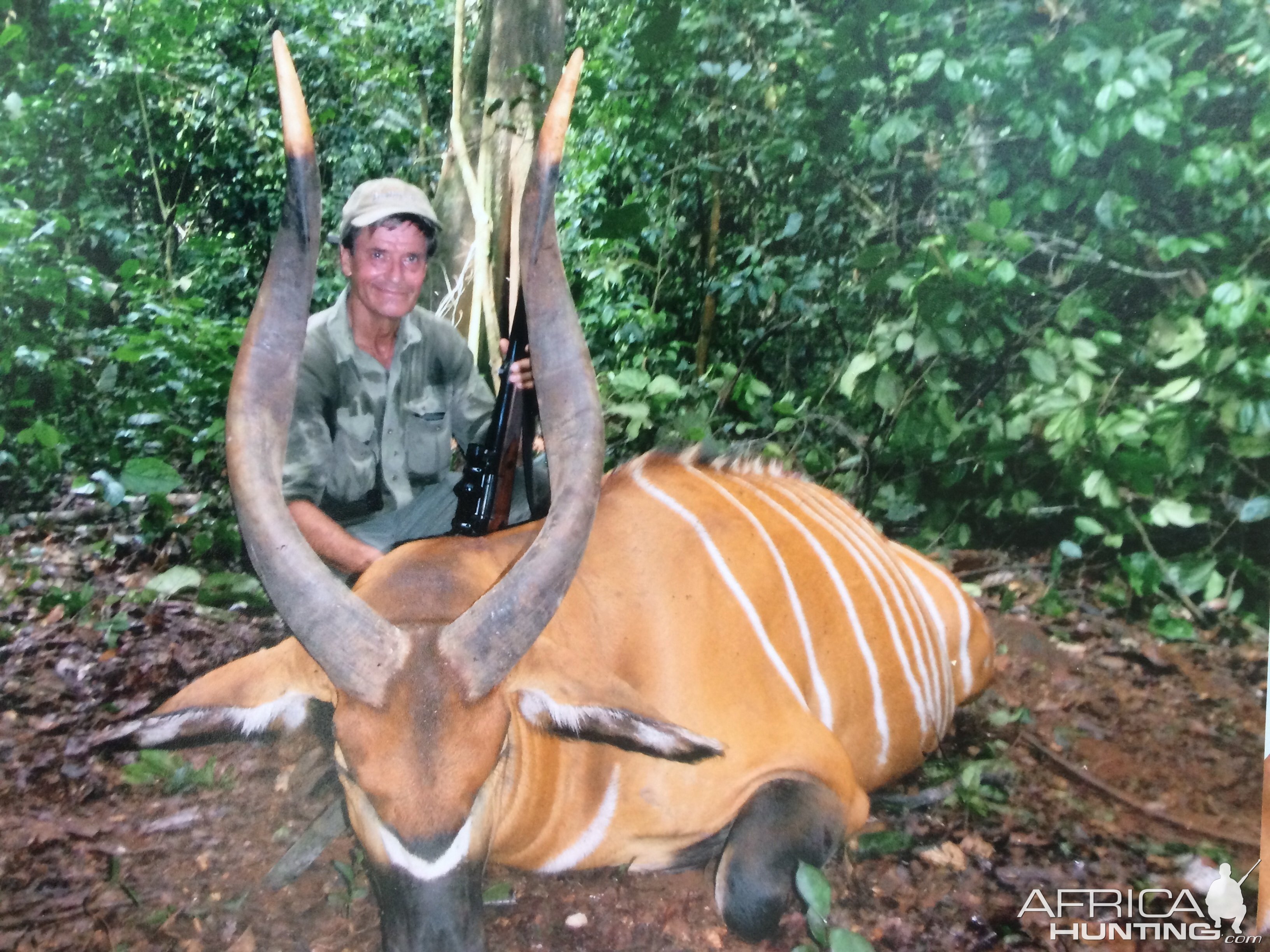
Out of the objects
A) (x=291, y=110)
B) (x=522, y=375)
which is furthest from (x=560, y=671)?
(x=291, y=110)

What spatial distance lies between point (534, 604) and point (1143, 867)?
4.56 feet

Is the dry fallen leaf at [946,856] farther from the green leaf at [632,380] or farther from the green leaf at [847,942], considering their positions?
the green leaf at [632,380]

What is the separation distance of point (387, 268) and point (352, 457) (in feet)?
1.23

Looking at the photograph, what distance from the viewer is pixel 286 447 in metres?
1.72

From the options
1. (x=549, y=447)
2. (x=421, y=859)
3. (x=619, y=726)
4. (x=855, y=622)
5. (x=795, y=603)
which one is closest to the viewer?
(x=421, y=859)

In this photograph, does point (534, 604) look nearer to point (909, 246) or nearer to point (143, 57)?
point (909, 246)

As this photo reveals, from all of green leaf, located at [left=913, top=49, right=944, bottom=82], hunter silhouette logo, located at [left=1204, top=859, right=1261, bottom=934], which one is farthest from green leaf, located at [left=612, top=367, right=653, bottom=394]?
hunter silhouette logo, located at [left=1204, top=859, right=1261, bottom=934]

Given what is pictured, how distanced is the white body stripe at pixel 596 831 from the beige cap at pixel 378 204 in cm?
112

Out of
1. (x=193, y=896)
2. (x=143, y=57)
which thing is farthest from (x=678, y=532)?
(x=143, y=57)

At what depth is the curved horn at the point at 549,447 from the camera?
152cm

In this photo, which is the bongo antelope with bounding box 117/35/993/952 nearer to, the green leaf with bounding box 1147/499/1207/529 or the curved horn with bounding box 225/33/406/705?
the curved horn with bounding box 225/33/406/705

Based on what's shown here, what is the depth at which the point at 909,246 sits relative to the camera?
203cm

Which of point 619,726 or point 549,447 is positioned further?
point 549,447

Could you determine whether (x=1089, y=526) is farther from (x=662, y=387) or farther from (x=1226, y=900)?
(x=662, y=387)
